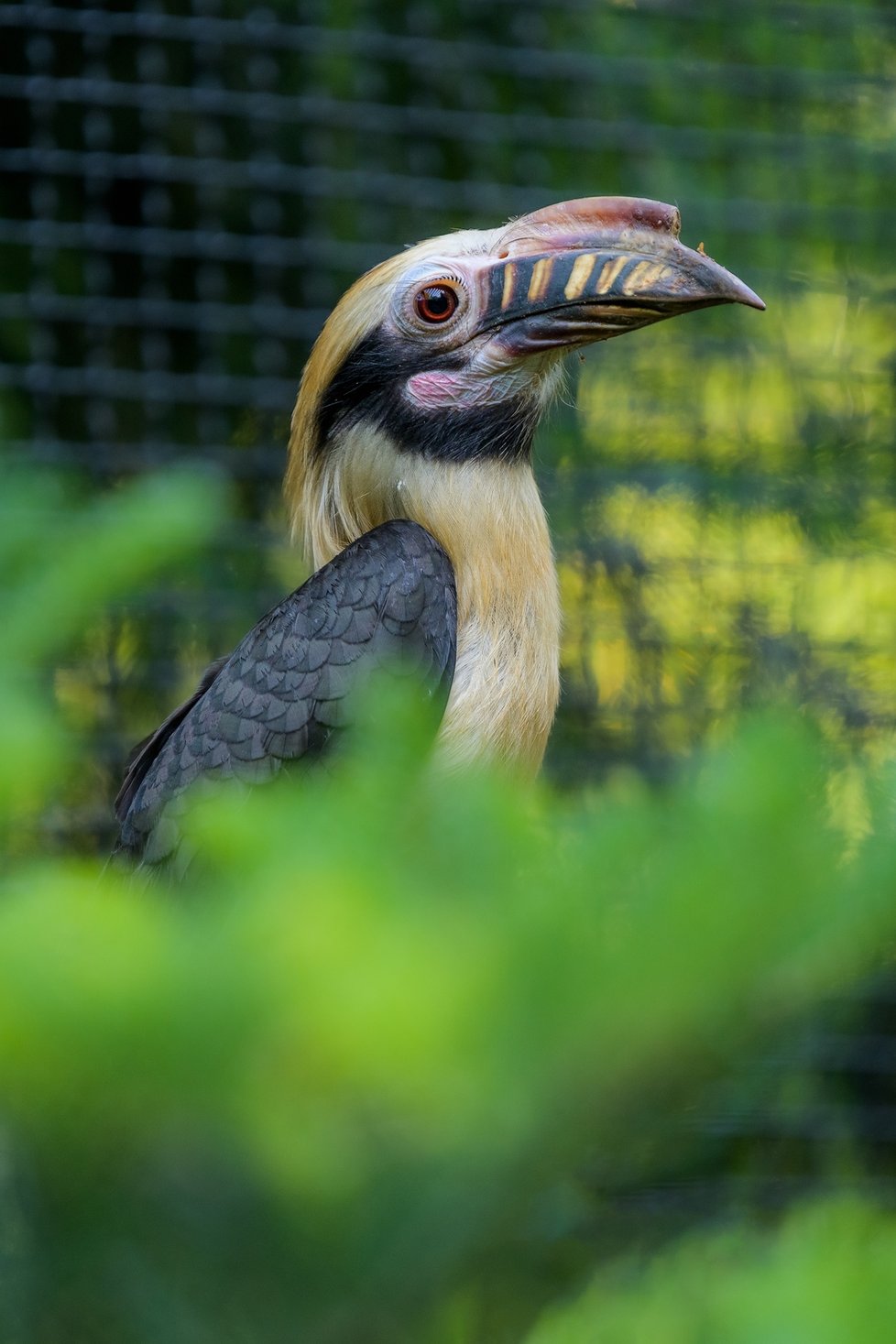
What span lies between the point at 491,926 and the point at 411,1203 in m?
0.07

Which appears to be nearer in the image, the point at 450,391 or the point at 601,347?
the point at 450,391

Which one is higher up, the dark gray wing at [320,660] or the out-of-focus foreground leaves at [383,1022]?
the dark gray wing at [320,660]

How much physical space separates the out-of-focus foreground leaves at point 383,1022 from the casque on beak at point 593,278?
1198 millimetres

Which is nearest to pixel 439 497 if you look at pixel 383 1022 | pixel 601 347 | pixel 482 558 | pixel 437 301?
pixel 482 558

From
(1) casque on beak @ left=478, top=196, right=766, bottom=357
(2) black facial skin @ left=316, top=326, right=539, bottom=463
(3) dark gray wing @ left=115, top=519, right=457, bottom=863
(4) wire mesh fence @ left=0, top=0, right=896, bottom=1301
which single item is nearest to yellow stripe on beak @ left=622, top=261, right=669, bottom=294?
(1) casque on beak @ left=478, top=196, right=766, bottom=357

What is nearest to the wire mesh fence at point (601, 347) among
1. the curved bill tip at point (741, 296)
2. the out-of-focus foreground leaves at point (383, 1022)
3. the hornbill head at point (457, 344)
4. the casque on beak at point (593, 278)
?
the hornbill head at point (457, 344)

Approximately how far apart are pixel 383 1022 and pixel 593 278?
4.22 feet

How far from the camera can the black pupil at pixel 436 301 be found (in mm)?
1586

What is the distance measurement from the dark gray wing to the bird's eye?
216mm

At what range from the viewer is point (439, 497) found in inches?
61.6

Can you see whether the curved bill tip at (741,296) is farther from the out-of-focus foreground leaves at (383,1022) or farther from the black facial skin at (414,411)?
the out-of-focus foreground leaves at (383,1022)

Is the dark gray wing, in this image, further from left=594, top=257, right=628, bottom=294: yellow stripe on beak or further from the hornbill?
left=594, top=257, right=628, bottom=294: yellow stripe on beak

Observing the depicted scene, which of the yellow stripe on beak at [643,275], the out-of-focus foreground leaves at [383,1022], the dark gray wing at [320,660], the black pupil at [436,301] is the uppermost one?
the black pupil at [436,301]

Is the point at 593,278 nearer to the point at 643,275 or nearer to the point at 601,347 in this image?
the point at 643,275
